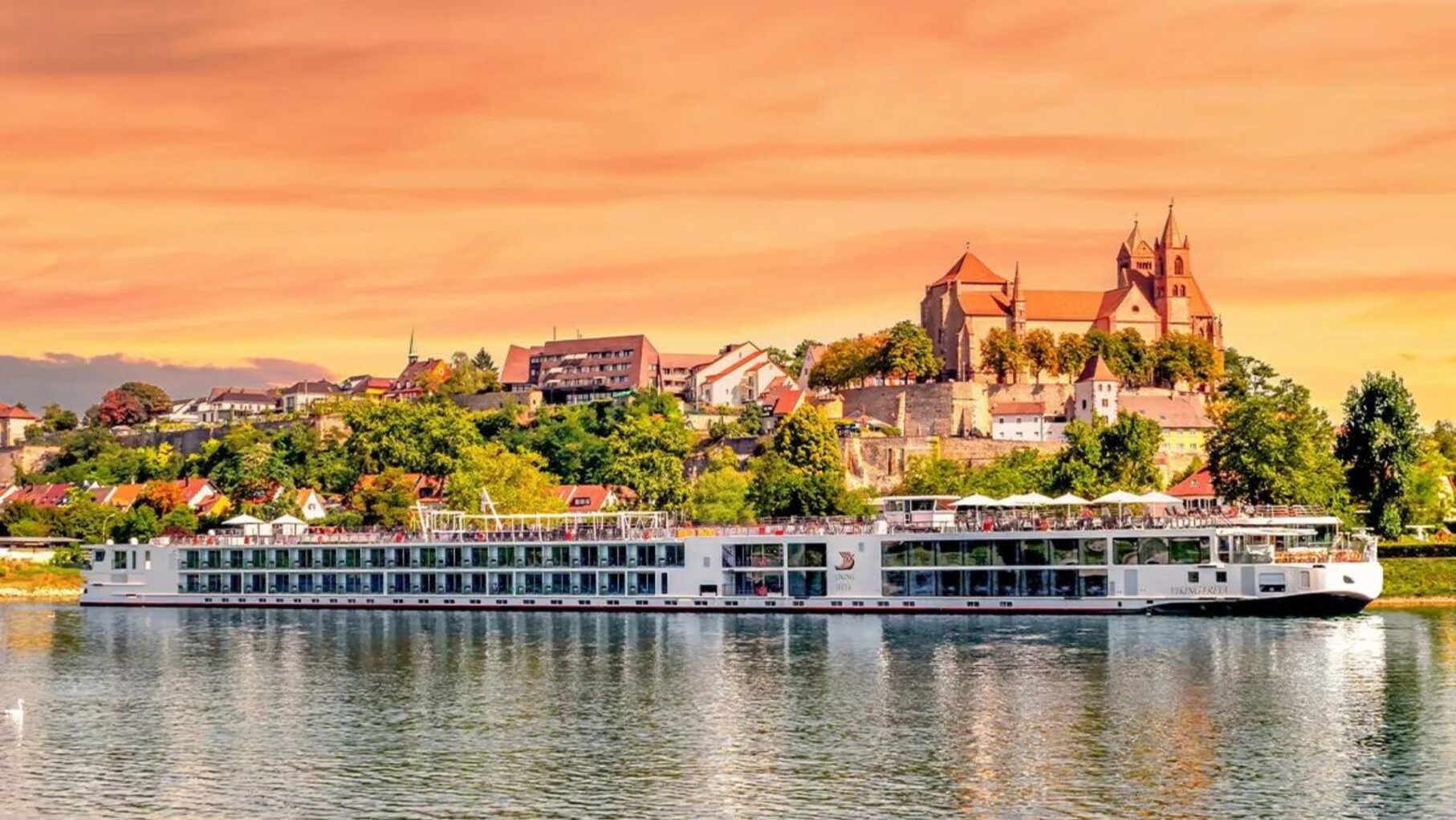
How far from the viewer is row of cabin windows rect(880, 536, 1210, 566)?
2945 inches

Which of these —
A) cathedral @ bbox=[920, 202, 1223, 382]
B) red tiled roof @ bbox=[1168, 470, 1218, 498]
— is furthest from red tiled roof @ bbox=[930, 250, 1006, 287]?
red tiled roof @ bbox=[1168, 470, 1218, 498]

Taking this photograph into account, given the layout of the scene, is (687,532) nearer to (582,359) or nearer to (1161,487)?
(1161,487)

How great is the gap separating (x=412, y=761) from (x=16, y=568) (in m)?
83.4

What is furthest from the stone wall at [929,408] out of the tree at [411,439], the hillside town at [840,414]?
the tree at [411,439]

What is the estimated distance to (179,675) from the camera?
202 feet

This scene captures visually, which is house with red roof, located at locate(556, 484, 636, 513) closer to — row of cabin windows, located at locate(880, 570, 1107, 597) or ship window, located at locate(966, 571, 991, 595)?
row of cabin windows, located at locate(880, 570, 1107, 597)

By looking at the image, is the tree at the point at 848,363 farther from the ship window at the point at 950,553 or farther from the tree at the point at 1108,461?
the ship window at the point at 950,553

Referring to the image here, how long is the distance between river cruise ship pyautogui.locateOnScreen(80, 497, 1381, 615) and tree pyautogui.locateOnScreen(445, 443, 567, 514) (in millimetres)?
10038

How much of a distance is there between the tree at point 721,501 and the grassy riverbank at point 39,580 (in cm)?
3856

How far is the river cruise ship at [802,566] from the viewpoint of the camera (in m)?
73.9

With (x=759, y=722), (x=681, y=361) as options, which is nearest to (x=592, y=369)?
(x=681, y=361)

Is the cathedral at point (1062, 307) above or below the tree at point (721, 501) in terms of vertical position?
above

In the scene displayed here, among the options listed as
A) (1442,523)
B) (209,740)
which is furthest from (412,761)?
(1442,523)

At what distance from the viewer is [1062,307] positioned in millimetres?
165750
